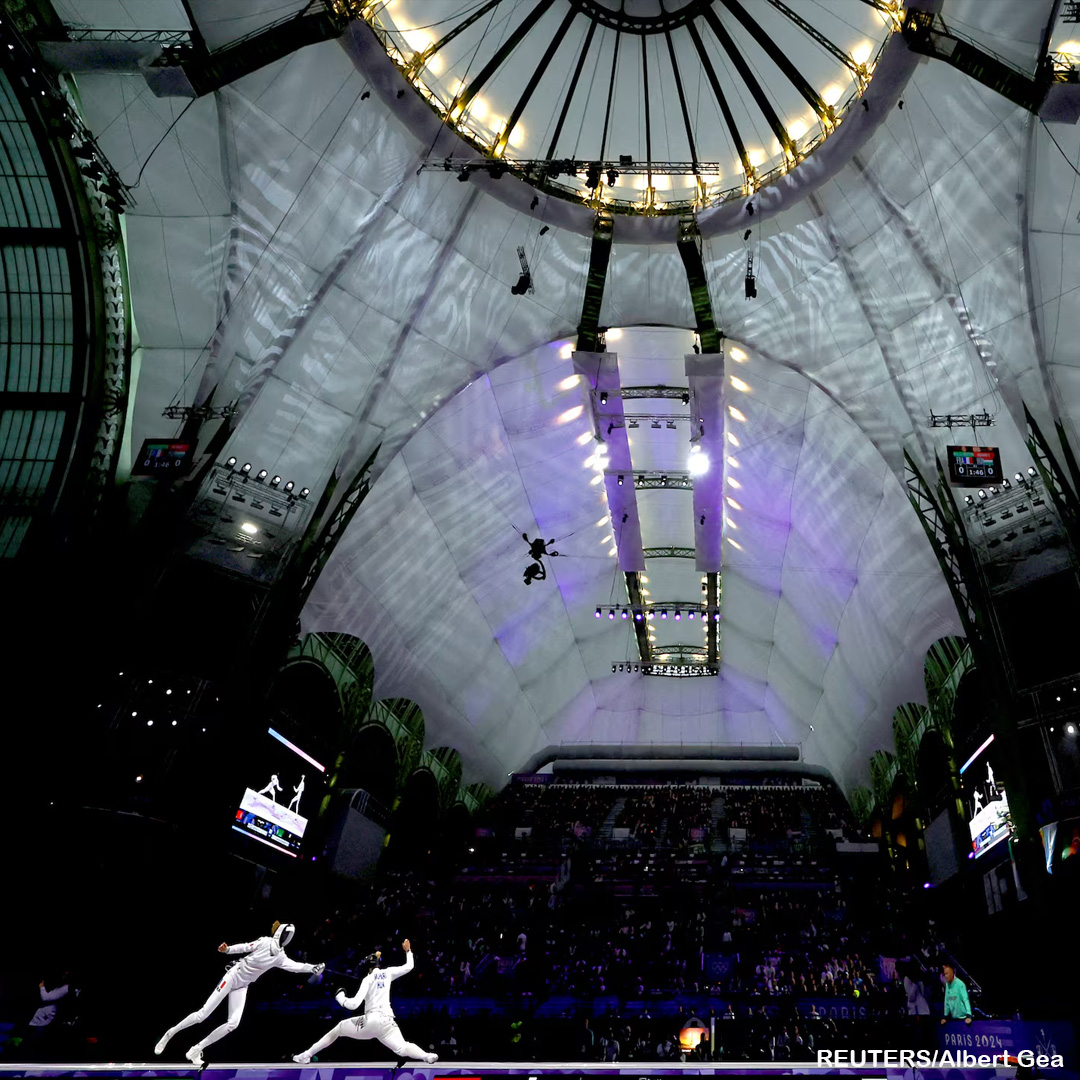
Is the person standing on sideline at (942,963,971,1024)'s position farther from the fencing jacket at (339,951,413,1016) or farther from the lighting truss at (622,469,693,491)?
the lighting truss at (622,469,693,491)

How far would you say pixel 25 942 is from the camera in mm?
19016

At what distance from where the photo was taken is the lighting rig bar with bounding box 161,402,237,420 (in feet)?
79.0

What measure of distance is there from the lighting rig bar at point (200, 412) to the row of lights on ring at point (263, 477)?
1.46 m

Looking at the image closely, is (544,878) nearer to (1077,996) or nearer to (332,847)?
(332,847)

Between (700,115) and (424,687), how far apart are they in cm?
2546

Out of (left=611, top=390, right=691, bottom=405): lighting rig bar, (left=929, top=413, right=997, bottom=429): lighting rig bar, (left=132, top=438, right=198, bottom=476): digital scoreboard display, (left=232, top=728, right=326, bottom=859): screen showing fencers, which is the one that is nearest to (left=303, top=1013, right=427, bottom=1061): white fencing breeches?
(left=232, top=728, right=326, bottom=859): screen showing fencers

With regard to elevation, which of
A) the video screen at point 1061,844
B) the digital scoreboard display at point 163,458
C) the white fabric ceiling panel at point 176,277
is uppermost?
the white fabric ceiling panel at point 176,277

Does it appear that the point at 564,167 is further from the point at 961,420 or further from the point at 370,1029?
the point at 370,1029

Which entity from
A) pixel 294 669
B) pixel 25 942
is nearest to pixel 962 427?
pixel 294 669

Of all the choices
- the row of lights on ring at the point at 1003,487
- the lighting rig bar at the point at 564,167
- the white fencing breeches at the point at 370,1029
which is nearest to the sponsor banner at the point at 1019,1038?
the white fencing breeches at the point at 370,1029

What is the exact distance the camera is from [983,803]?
26.4 metres

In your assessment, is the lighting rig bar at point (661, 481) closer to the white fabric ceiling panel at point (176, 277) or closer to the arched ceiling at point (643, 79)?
the arched ceiling at point (643, 79)

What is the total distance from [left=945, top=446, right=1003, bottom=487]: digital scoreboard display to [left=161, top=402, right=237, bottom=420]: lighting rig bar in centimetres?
1951

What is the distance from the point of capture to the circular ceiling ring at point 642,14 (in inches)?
953
